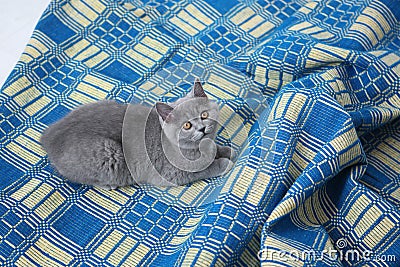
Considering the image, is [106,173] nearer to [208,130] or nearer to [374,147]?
[208,130]

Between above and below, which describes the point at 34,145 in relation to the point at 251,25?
below

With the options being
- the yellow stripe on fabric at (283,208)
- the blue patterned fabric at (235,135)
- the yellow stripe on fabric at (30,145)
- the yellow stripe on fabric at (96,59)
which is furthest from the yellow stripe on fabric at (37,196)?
the yellow stripe on fabric at (283,208)

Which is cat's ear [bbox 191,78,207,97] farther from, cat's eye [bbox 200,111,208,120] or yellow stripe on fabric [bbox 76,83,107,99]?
yellow stripe on fabric [bbox 76,83,107,99]

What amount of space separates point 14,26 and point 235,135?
103 centimetres

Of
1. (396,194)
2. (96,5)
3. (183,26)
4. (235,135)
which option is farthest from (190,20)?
(396,194)

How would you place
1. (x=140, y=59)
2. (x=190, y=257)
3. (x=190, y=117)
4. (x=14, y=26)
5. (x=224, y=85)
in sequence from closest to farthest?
1. (x=190, y=257)
2. (x=190, y=117)
3. (x=224, y=85)
4. (x=140, y=59)
5. (x=14, y=26)

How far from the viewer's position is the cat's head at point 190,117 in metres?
1.03

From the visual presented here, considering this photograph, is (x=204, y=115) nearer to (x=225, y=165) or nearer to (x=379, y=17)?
(x=225, y=165)

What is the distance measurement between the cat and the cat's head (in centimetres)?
1

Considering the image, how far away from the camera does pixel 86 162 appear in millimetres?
1094

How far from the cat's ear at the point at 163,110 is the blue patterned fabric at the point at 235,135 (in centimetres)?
18

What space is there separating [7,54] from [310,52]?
1.05 metres

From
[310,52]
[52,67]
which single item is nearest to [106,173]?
[52,67]

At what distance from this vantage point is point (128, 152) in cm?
110
